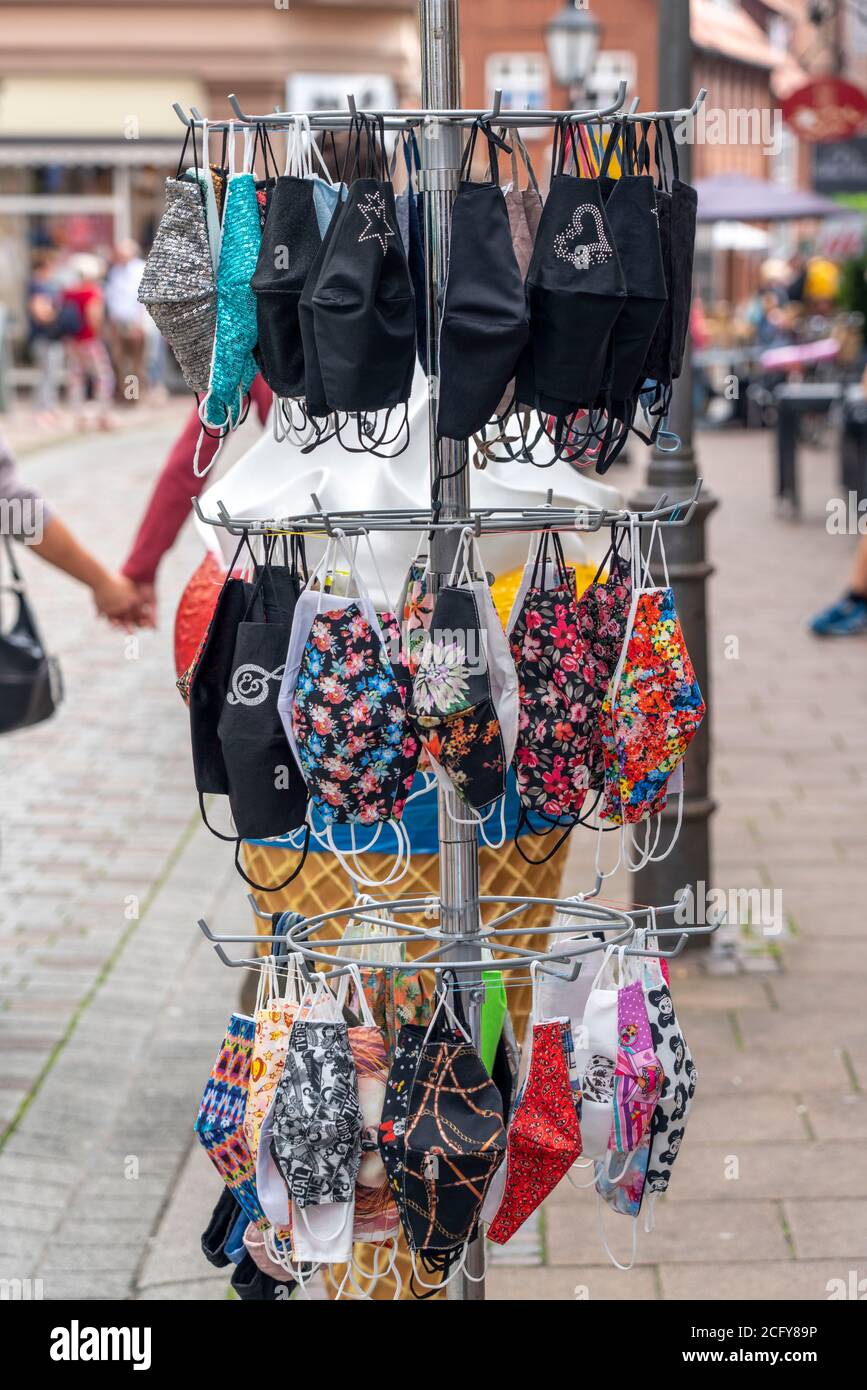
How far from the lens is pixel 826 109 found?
1488 centimetres

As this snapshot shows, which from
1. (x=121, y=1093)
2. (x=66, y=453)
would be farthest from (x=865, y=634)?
(x=66, y=453)

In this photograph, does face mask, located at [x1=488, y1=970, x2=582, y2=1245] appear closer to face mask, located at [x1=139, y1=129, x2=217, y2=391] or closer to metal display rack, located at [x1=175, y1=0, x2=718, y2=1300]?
metal display rack, located at [x1=175, y1=0, x2=718, y2=1300]

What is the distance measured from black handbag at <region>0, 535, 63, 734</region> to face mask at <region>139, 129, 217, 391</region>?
7.43 ft

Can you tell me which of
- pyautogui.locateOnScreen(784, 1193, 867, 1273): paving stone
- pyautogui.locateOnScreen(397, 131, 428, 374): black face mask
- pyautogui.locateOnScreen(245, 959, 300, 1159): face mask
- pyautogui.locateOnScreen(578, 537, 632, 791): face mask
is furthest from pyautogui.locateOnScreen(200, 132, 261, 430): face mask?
pyautogui.locateOnScreen(784, 1193, 867, 1273): paving stone

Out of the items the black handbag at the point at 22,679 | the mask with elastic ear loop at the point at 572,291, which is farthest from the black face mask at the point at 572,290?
the black handbag at the point at 22,679

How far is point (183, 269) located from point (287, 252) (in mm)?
163

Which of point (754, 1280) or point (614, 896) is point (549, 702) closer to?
point (754, 1280)

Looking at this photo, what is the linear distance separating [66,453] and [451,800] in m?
16.2

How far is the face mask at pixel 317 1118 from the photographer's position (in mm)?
2383

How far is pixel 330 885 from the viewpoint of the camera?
3.13 metres

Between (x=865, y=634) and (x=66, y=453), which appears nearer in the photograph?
(x=865, y=634)

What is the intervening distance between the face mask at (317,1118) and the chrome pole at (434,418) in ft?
0.70

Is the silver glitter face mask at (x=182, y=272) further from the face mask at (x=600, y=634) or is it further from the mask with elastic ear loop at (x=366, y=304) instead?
the face mask at (x=600, y=634)

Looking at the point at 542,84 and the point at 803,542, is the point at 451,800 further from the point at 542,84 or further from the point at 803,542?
the point at 542,84
